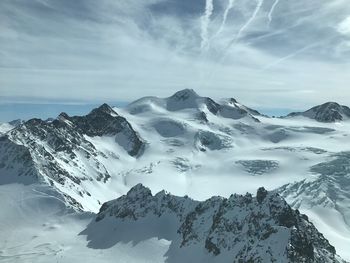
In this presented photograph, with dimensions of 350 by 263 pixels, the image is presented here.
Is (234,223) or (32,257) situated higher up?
→ (234,223)

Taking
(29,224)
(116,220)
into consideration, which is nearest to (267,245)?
(116,220)

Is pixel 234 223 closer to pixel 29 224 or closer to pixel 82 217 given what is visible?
pixel 82 217

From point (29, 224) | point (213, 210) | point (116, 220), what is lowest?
point (29, 224)

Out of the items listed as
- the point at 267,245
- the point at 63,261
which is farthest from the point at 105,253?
the point at 267,245

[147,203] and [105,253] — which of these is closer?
[105,253]

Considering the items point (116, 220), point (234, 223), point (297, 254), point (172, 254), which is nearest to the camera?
point (297, 254)

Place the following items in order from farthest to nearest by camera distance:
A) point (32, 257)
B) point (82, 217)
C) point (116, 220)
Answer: point (82, 217) → point (116, 220) → point (32, 257)
